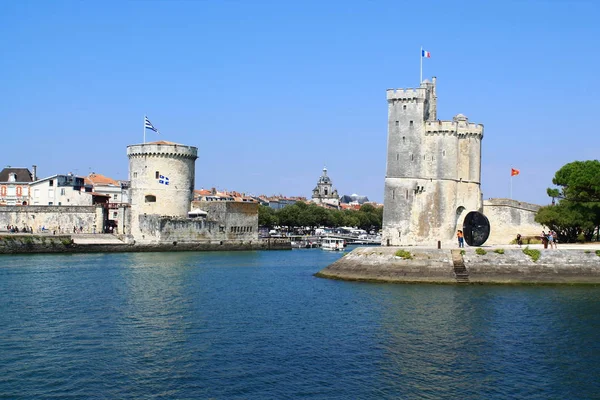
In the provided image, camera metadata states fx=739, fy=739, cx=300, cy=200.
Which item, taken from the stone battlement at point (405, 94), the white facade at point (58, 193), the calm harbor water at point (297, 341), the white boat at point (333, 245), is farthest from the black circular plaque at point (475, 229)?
the white facade at point (58, 193)

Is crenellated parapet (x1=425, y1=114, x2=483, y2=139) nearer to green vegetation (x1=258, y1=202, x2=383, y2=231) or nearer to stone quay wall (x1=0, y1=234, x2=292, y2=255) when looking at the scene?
stone quay wall (x1=0, y1=234, x2=292, y2=255)

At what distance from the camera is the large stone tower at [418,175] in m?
46.9

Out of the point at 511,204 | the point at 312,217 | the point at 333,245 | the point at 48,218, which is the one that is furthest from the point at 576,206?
the point at 312,217

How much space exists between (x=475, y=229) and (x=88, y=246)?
33.0m

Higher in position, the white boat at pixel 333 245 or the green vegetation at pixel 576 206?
the green vegetation at pixel 576 206

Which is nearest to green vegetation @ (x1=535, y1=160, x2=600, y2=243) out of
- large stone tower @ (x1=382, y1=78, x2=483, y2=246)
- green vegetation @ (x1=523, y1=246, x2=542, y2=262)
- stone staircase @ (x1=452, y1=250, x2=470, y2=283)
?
large stone tower @ (x1=382, y1=78, x2=483, y2=246)

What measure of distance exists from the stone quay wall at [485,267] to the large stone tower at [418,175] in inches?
499

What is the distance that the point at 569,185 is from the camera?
44.5 meters

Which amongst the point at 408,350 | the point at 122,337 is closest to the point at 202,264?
the point at 122,337

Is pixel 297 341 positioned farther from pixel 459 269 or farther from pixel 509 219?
pixel 509 219

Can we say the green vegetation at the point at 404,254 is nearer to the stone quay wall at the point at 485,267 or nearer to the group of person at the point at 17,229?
the stone quay wall at the point at 485,267

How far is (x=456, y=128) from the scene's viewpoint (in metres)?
47.3

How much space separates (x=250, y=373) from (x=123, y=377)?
282 cm

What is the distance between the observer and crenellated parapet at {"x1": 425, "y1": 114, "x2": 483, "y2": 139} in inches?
1847
